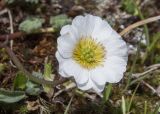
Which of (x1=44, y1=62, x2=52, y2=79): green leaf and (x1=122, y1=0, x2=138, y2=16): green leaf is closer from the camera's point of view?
(x1=44, y1=62, x2=52, y2=79): green leaf

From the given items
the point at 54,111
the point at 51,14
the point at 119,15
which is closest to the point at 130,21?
the point at 119,15

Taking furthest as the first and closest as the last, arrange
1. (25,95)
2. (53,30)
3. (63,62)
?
(53,30)
(25,95)
(63,62)

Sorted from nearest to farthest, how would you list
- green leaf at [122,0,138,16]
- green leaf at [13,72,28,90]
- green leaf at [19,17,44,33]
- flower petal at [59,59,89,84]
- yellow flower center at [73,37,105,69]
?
flower petal at [59,59,89,84] < yellow flower center at [73,37,105,69] < green leaf at [13,72,28,90] < green leaf at [19,17,44,33] < green leaf at [122,0,138,16]

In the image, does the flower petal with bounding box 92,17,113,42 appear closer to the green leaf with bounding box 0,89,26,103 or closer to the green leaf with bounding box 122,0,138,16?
the green leaf with bounding box 0,89,26,103

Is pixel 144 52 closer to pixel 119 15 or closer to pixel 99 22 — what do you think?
pixel 119 15

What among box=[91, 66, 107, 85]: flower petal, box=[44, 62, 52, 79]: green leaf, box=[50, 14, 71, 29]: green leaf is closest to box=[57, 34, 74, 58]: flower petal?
box=[91, 66, 107, 85]: flower petal

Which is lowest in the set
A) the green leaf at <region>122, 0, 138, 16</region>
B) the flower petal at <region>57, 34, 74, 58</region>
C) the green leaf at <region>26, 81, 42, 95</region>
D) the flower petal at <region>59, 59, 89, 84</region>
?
the green leaf at <region>26, 81, 42, 95</region>

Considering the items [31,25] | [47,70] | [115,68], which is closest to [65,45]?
[115,68]
